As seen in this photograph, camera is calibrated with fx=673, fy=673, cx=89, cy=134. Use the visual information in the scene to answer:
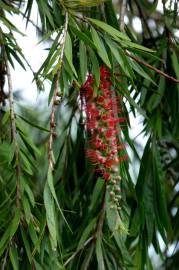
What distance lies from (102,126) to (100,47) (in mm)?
212

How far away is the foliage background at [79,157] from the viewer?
4.86ft

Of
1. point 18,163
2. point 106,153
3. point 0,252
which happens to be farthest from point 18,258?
point 106,153

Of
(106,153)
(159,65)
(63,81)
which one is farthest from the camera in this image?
(159,65)

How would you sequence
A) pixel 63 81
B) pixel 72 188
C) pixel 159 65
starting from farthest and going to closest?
pixel 72 188 → pixel 159 65 → pixel 63 81

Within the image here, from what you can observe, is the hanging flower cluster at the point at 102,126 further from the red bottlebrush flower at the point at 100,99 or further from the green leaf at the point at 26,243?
the green leaf at the point at 26,243

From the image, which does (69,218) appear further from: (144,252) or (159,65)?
(159,65)

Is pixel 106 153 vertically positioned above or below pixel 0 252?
above

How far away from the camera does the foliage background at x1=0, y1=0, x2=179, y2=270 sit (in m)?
1.48

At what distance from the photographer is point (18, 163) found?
1642 millimetres

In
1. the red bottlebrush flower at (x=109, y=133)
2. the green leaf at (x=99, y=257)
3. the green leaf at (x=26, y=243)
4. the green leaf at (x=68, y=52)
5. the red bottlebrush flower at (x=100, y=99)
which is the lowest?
the green leaf at (x=99, y=257)

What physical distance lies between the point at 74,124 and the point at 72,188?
265 millimetres

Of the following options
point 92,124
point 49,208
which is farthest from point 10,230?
point 92,124

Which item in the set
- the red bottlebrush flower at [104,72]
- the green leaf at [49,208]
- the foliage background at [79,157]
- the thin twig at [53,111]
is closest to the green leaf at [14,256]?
the foliage background at [79,157]

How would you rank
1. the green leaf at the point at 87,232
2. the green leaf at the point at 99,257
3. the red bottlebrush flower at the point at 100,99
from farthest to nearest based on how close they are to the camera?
the green leaf at the point at 87,232 < the green leaf at the point at 99,257 < the red bottlebrush flower at the point at 100,99
